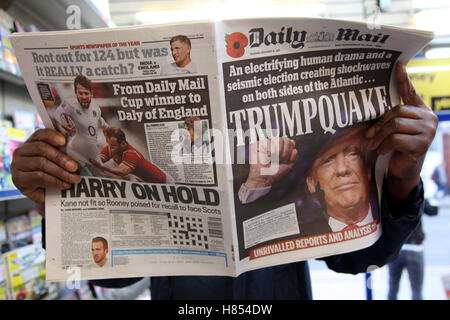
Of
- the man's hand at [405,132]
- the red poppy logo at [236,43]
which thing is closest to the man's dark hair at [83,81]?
the red poppy logo at [236,43]

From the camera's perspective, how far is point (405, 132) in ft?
2.28

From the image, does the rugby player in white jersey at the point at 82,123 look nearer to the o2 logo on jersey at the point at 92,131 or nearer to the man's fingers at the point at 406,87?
the o2 logo on jersey at the point at 92,131

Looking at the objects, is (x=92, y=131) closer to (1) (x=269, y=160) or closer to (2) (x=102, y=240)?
(2) (x=102, y=240)

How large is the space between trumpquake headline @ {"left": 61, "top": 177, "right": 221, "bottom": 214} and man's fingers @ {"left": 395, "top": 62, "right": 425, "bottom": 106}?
525mm

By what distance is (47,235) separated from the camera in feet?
2.42

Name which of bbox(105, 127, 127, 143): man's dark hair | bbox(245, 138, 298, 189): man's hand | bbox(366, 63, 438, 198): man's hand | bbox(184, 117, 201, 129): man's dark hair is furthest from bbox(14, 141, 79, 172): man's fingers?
bbox(366, 63, 438, 198): man's hand

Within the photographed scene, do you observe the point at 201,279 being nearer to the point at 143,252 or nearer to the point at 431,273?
the point at 143,252

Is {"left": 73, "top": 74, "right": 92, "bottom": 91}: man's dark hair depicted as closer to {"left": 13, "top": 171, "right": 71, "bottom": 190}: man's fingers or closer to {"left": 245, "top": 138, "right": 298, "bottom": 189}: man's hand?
{"left": 13, "top": 171, "right": 71, "bottom": 190}: man's fingers

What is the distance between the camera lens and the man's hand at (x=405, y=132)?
0.69 m

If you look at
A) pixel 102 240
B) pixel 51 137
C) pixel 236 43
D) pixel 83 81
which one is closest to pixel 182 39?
pixel 236 43

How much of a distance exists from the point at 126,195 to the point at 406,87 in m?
0.68

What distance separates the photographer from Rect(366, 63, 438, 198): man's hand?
27.3 inches
